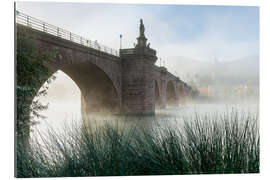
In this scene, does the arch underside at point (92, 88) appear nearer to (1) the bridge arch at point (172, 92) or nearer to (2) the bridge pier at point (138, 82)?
(2) the bridge pier at point (138, 82)

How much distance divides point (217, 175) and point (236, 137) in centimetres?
56

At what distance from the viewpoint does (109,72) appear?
7.46 meters

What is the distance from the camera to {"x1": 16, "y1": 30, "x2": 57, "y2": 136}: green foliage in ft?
13.2

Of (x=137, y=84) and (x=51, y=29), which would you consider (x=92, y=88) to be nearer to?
(x=137, y=84)

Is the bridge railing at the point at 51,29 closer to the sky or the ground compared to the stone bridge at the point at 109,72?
closer to the sky

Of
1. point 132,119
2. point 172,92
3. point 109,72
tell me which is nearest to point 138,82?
point 109,72

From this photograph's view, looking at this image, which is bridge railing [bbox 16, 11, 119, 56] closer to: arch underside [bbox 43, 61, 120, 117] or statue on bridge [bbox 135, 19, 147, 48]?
statue on bridge [bbox 135, 19, 147, 48]

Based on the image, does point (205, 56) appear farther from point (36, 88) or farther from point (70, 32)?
point (36, 88)

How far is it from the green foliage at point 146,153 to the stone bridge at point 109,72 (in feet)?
2.64

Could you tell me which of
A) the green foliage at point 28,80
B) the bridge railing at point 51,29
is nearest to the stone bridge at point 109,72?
the bridge railing at point 51,29

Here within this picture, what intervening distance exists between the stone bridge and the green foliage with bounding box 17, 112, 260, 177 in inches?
31.6

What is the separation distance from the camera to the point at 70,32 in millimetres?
4637

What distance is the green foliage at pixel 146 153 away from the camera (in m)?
3.66

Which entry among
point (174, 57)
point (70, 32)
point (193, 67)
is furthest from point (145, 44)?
point (70, 32)
